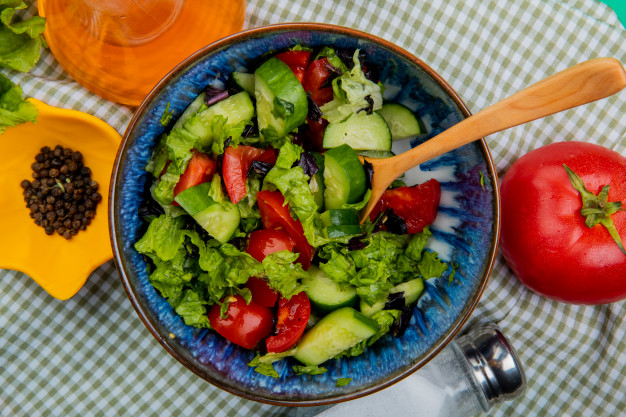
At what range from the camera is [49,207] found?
6.15ft

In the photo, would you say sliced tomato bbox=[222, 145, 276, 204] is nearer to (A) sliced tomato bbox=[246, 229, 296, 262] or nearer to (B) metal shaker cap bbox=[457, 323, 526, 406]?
(A) sliced tomato bbox=[246, 229, 296, 262]

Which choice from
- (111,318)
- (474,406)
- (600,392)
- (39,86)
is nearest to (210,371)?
(111,318)

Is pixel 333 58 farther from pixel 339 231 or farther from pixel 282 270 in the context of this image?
pixel 282 270

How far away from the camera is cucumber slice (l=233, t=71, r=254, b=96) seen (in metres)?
1.53

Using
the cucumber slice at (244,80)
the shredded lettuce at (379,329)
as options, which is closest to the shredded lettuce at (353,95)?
the cucumber slice at (244,80)

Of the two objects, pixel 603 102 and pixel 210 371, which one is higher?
pixel 603 102

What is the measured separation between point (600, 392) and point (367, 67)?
148 cm

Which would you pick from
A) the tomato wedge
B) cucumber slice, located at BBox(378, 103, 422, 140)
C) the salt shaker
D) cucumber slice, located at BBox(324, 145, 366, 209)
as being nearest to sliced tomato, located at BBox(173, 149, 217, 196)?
the tomato wedge

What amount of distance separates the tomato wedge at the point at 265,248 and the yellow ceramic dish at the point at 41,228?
546mm

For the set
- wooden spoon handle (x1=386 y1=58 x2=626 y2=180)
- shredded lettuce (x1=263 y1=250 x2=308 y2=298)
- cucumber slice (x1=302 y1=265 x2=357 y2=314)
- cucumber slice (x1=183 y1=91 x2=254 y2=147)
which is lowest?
cucumber slice (x1=302 y1=265 x2=357 y2=314)

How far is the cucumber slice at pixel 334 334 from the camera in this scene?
1.46 meters

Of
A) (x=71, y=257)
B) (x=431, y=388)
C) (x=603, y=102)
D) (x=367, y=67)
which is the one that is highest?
(x=603, y=102)

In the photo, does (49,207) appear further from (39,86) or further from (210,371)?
(210,371)

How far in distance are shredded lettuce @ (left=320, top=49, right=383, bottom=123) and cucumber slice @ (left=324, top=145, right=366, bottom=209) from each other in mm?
131
